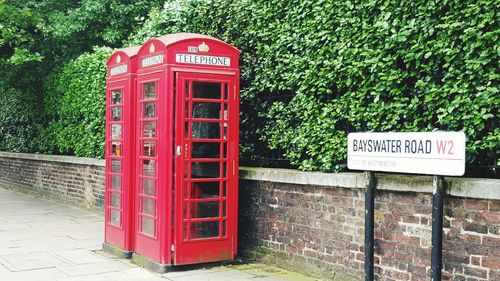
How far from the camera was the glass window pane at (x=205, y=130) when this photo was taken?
22.8 ft

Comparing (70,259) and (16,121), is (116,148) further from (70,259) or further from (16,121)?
(16,121)

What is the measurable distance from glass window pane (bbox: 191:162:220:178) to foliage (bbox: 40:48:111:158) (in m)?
5.48

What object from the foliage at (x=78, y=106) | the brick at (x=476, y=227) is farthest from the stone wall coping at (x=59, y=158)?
the brick at (x=476, y=227)

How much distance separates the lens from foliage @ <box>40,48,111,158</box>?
12.1 m

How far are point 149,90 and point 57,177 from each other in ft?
26.7

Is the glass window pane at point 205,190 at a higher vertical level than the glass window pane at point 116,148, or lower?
lower

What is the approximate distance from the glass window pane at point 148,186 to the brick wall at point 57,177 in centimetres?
491

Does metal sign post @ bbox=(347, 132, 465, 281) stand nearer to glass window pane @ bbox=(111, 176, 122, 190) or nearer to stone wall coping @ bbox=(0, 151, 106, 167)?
glass window pane @ bbox=(111, 176, 122, 190)

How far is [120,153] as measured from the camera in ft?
26.3

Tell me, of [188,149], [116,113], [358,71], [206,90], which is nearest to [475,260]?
[358,71]

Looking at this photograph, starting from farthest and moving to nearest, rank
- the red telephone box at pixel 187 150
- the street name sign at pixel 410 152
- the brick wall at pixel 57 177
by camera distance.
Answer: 1. the brick wall at pixel 57 177
2. the red telephone box at pixel 187 150
3. the street name sign at pixel 410 152

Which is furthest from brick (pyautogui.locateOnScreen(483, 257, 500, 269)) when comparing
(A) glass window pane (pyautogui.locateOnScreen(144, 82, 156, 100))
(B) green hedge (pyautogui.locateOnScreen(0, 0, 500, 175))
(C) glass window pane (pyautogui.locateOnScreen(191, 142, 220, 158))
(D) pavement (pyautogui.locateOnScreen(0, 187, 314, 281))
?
(A) glass window pane (pyautogui.locateOnScreen(144, 82, 156, 100))

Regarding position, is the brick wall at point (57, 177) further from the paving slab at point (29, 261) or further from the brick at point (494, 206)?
the brick at point (494, 206)

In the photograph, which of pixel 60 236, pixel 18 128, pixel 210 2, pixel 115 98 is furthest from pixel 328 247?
pixel 18 128
